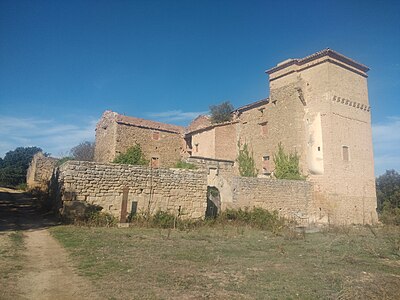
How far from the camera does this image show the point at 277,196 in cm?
1991

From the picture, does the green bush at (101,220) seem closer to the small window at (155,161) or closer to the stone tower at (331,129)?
the small window at (155,161)

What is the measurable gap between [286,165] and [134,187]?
14.2 meters

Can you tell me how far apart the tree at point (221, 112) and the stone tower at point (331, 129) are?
8.31 metres

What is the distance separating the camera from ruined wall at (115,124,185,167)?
81.9ft

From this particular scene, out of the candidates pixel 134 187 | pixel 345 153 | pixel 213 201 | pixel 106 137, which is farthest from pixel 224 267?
pixel 106 137

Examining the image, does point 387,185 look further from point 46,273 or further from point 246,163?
point 46,273

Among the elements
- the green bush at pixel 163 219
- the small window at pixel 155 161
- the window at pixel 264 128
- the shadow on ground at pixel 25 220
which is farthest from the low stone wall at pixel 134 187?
the window at pixel 264 128

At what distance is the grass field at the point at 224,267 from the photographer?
5.04 metres

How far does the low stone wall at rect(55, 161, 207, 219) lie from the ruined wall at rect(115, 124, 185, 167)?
11556 millimetres

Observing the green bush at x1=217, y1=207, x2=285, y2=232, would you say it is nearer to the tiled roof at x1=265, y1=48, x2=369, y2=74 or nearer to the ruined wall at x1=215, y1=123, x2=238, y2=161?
the ruined wall at x1=215, y1=123, x2=238, y2=161

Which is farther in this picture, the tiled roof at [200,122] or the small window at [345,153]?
the tiled roof at [200,122]

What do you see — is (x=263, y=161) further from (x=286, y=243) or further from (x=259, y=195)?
(x=286, y=243)

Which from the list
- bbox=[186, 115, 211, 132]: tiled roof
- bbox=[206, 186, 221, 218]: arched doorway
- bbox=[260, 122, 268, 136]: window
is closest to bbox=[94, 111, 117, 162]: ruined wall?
bbox=[186, 115, 211, 132]: tiled roof

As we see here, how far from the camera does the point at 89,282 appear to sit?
5164 millimetres
